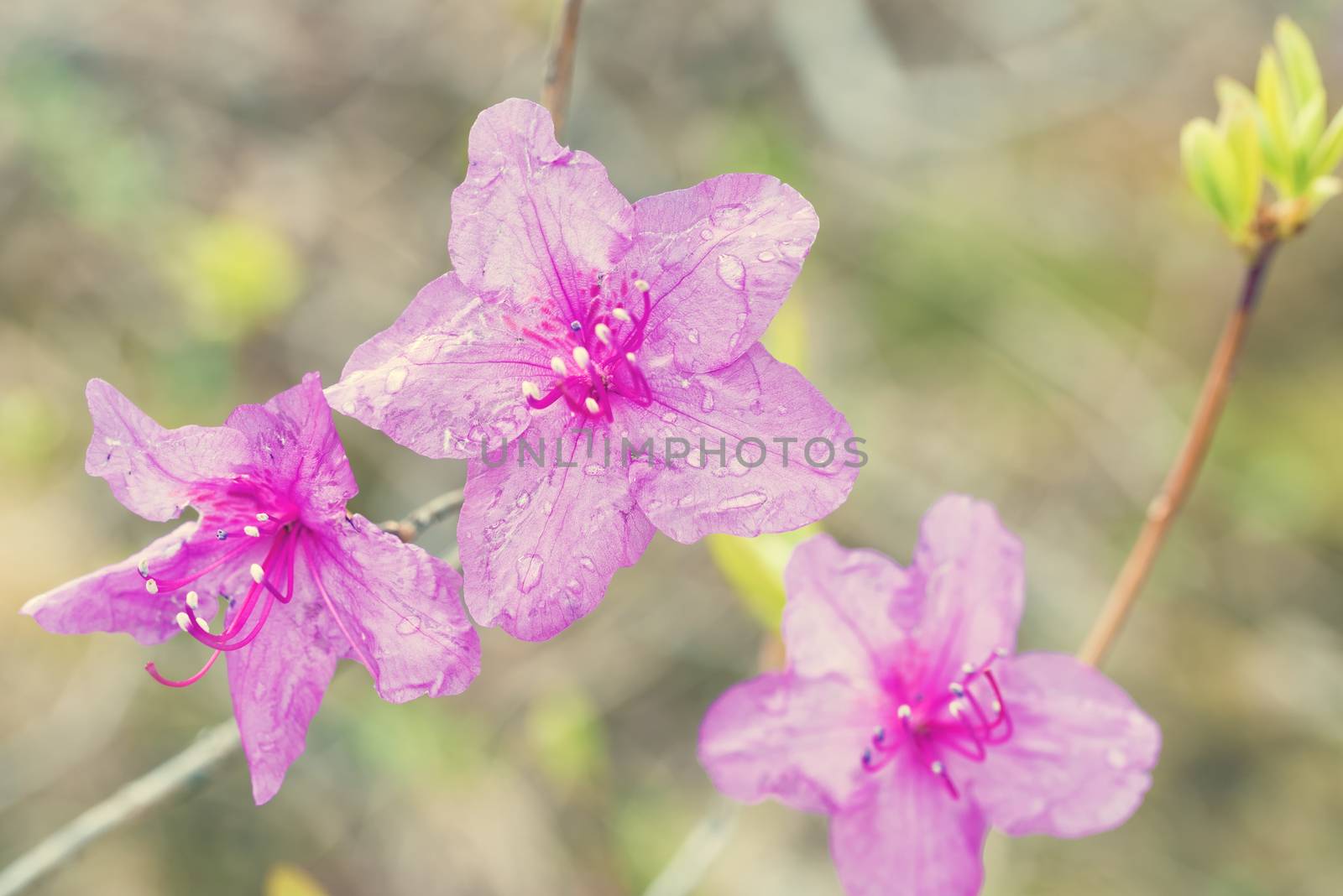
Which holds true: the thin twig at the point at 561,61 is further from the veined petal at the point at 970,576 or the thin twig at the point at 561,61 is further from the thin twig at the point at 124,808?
the thin twig at the point at 124,808

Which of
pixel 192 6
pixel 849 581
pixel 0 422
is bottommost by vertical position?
pixel 0 422

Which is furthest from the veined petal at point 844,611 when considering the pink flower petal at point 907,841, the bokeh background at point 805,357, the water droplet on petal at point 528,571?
the bokeh background at point 805,357

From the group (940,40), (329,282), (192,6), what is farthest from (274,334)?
(940,40)

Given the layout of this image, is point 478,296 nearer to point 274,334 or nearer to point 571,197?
point 571,197

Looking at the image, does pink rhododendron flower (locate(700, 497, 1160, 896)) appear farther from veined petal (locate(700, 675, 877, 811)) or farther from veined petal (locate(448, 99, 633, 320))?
veined petal (locate(448, 99, 633, 320))

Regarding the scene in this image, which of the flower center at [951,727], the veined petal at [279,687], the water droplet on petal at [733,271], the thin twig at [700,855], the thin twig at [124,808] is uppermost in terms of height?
the water droplet on petal at [733,271]

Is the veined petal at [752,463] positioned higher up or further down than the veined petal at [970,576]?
higher up

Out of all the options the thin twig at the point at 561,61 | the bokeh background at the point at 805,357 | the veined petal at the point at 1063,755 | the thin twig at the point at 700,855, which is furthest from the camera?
the bokeh background at the point at 805,357

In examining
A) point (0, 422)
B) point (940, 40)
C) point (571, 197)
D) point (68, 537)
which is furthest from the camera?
point (940, 40)
